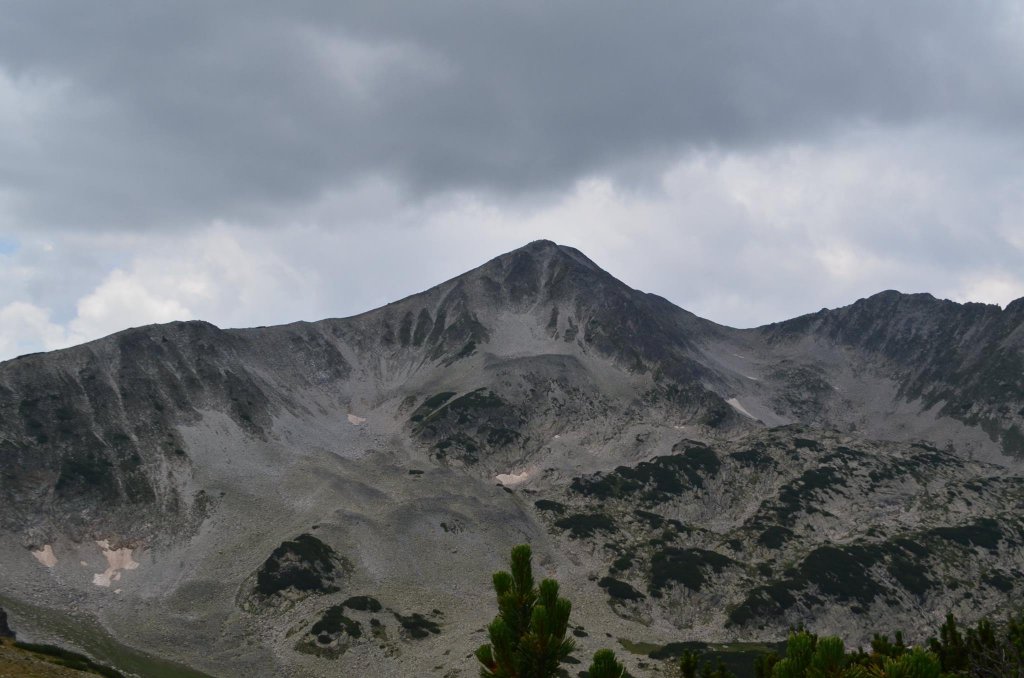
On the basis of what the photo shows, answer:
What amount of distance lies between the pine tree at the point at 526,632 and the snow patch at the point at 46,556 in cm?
13547

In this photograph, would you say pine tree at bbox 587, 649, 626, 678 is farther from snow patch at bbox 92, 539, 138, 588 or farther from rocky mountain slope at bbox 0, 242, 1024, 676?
Result: snow patch at bbox 92, 539, 138, 588

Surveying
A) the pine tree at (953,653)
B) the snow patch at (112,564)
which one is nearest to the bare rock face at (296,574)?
the snow patch at (112,564)

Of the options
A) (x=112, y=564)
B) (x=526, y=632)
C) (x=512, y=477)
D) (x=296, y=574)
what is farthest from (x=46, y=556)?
(x=526, y=632)

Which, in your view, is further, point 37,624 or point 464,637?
point 464,637

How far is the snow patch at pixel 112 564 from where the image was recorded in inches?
4988

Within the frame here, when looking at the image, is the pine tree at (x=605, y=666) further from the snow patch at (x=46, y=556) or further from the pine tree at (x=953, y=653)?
the snow patch at (x=46, y=556)

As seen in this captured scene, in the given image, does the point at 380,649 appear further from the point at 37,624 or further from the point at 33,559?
the point at 33,559

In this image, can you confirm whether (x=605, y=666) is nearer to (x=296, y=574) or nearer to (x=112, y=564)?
(x=296, y=574)

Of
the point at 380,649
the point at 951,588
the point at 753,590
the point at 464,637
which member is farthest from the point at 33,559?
the point at 951,588

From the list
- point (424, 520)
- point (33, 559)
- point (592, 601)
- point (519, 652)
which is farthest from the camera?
point (424, 520)

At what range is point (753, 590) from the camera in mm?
139875

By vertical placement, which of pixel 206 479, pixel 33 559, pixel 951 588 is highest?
pixel 206 479

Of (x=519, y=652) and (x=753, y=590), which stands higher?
(x=519, y=652)

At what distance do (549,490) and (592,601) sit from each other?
155 feet
